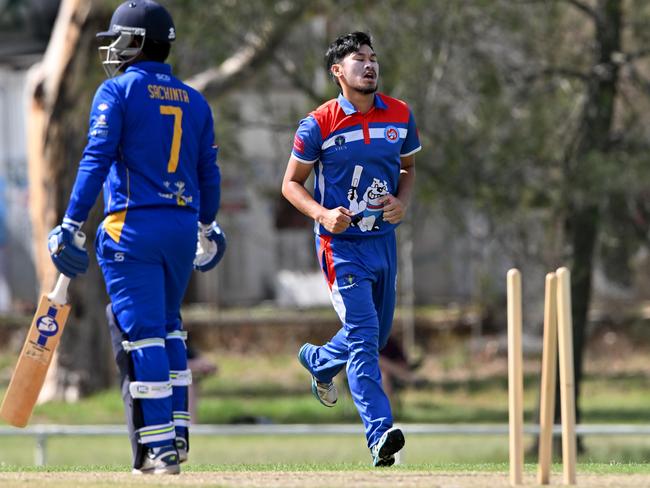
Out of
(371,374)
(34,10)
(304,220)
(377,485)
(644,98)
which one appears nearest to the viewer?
(377,485)

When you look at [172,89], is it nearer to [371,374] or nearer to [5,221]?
[371,374]

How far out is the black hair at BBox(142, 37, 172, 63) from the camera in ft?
26.0

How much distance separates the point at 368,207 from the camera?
8352 millimetres

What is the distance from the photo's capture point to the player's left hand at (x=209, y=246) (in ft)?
27.8

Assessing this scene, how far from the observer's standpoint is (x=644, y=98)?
61.7 feet

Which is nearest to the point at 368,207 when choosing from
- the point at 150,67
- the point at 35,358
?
the point at 150,67

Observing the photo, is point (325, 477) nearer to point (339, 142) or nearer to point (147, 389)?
point (147, 389)

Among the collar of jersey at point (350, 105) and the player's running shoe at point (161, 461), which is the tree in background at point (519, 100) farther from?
the player's running shoe at point (161, 461)

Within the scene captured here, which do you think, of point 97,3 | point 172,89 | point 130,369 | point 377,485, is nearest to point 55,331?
point 130,369

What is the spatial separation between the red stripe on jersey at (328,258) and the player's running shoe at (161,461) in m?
1.37

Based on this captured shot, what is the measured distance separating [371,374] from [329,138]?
1.27 m

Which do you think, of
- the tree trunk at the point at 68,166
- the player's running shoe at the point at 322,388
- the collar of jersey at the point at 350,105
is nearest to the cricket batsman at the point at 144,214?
the collar of jersey at the point at 350,105

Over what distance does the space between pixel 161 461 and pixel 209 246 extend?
1.41 m

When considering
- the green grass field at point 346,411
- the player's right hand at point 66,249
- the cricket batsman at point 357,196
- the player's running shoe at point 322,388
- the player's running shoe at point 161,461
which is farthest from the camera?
the green grass field at point 346,411
